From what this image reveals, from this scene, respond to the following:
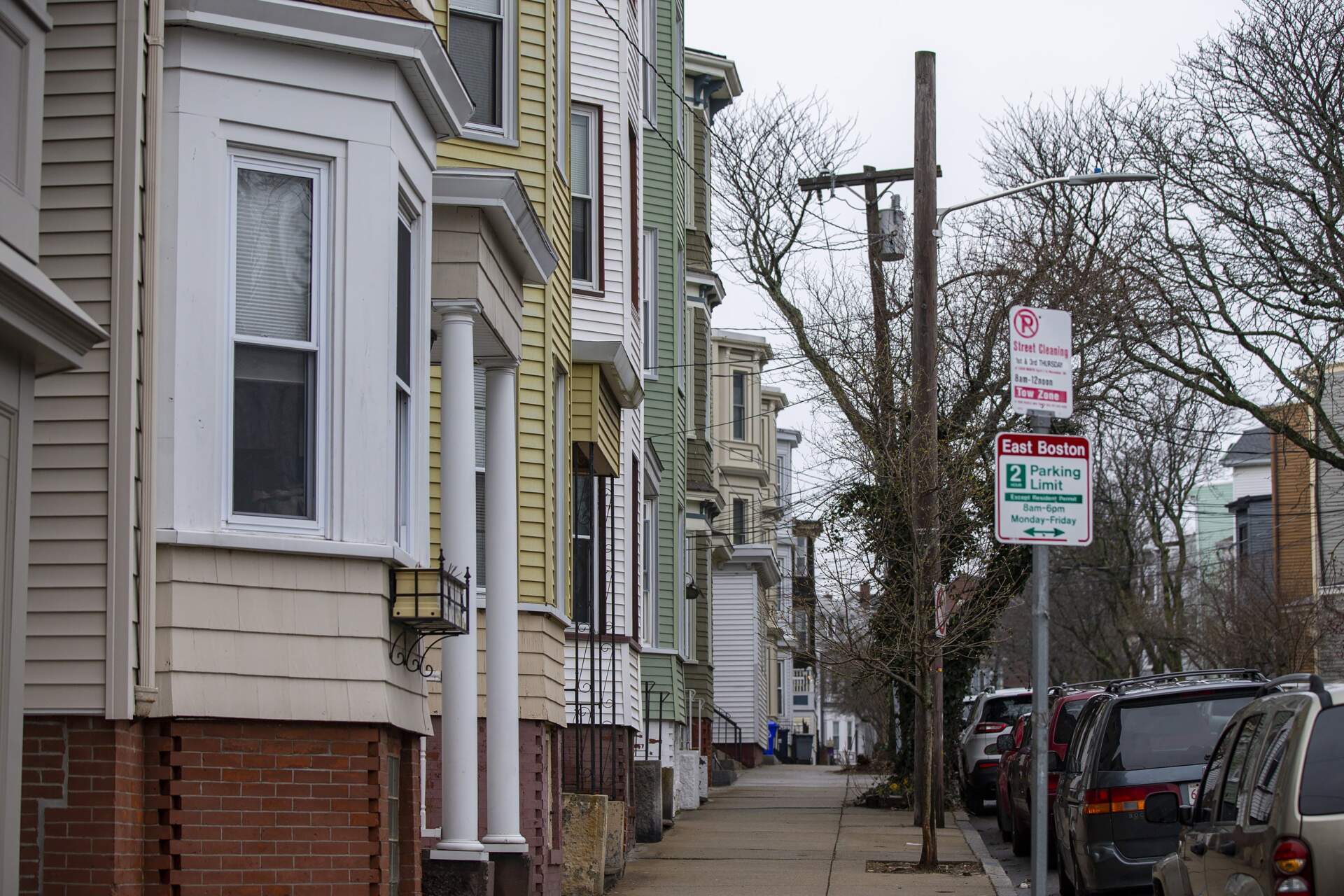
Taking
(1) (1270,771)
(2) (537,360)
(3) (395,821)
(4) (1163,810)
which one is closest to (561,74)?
(2) (537,360)

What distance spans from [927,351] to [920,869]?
20.0ft

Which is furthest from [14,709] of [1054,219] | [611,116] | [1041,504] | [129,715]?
[1054,219]

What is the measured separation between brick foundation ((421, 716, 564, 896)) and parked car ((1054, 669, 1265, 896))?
3.80 metres

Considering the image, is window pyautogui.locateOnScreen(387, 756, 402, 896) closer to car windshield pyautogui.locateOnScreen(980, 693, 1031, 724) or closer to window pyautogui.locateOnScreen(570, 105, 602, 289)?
window pyautogui.locateOnScreen(570, 105, 602, 289)

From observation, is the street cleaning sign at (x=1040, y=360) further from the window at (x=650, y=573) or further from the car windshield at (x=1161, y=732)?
the window at (x=650, y=573)

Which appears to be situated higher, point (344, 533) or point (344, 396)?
point (344, 396)

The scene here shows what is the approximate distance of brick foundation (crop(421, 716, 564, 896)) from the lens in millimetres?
12664

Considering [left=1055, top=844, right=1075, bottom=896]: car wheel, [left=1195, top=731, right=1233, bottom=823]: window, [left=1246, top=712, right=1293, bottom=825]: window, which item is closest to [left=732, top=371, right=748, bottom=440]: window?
[left=1055, top=844, right=1075, bottom=896]: car wheel

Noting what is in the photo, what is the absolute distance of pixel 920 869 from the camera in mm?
16250

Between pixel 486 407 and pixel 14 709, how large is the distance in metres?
5.41

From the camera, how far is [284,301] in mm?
8445

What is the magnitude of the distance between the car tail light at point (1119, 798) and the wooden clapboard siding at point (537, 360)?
4.02 metres

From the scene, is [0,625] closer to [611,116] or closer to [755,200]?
[611,116]

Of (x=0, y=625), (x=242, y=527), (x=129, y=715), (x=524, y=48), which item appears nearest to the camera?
(x=0, y=625)
